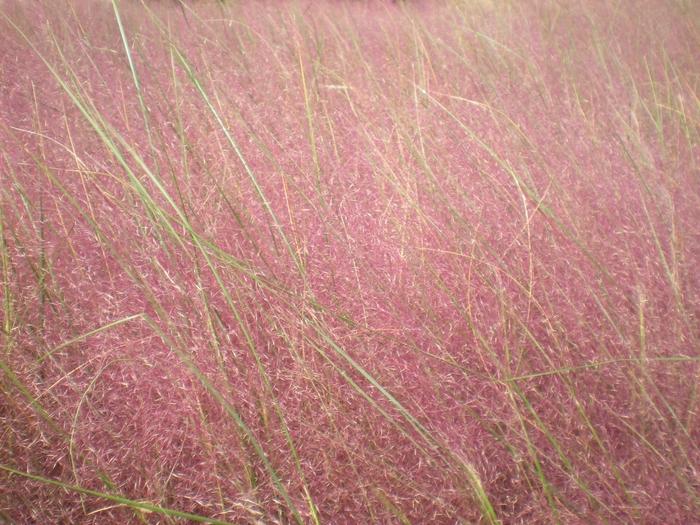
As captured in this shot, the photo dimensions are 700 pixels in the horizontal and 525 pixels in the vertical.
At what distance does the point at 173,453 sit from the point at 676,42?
91.6 inches

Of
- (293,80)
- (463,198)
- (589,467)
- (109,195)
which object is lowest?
(589,467)

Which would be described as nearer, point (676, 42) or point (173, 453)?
point (173, 453)

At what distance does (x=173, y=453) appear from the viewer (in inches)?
32.1

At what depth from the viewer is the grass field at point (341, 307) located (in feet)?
2.56

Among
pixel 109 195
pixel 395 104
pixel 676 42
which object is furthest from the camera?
pixel 676 42

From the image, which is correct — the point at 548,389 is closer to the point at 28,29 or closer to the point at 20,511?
the point at 20,511

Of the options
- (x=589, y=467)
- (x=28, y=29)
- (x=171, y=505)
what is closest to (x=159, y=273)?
(x=171, y=505)

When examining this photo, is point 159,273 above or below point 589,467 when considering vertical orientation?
above

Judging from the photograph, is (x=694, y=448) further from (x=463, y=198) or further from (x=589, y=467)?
(x=463, y=198)

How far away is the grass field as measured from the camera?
779mm

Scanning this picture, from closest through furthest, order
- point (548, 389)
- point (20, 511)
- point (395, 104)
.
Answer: point (20, 511) → point (548, 389) → point (395, 104)

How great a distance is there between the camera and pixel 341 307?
96 cm

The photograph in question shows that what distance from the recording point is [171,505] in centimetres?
78

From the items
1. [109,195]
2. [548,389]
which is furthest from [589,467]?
[109,195]
